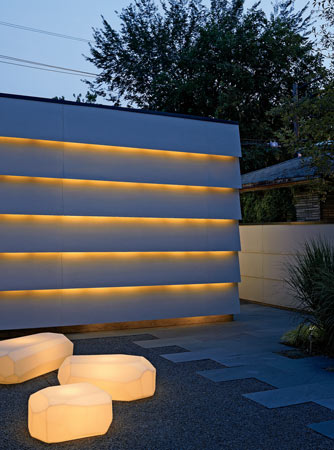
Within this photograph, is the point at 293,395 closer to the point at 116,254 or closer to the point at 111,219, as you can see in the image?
the point at 116,254

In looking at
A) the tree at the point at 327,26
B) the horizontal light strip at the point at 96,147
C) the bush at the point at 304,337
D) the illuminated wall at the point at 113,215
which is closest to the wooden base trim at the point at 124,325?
the illuminated wall at the point at 113,215

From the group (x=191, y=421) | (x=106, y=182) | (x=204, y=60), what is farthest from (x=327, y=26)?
(x=204, y=60)

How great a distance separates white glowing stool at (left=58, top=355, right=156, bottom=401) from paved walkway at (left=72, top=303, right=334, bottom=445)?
0.97 meters

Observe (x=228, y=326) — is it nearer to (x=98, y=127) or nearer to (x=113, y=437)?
Result: (x=98, y=127)

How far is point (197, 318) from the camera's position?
8664mm

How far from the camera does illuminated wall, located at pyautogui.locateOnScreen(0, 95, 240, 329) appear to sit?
23.8ft

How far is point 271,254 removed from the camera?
10.6m

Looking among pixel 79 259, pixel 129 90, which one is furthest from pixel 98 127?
pixel 129 90

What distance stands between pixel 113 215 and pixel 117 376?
3.82 meters

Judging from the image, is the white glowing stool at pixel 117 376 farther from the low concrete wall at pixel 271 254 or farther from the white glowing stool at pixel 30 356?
the low concrete wall at pixel 271 254

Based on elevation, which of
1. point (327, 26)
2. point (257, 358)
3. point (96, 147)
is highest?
point (327, 26)

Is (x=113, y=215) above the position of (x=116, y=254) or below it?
above

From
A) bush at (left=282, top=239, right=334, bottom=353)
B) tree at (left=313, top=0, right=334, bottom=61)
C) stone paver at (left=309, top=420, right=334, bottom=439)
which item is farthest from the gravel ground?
tree at (left=313, top=0, right=334, bottom=61)

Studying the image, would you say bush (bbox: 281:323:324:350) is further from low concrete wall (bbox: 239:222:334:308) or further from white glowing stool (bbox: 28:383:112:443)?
white glowing stool (bbox: 28:383:112:443)
